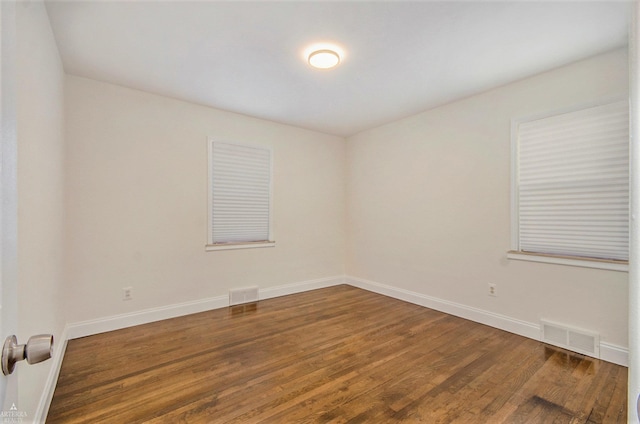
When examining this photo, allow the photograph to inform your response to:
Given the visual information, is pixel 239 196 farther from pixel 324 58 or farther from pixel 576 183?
pixel 576 183

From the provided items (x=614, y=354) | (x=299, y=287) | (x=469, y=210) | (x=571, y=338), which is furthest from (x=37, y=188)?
(x=614, y=354)

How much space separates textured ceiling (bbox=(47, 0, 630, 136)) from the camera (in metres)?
2.07

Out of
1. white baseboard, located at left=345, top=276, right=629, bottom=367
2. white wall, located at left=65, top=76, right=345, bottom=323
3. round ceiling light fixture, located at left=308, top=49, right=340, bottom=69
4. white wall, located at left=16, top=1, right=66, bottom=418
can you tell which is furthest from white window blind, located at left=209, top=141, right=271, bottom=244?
white baseboard, located at left=345, top=276, right=629, bottom=367

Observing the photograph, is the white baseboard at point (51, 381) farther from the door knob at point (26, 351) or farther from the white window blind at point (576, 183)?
the white window blind at point (576, 183)

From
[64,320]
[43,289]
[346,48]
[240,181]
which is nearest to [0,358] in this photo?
[43,289]

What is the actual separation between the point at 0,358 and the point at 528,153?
3.86 metres

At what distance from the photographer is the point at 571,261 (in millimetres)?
2756

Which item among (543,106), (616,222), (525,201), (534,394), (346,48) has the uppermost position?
(346,48)

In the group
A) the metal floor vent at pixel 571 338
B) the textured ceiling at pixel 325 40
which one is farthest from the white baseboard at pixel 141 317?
the metal floor vent at pixel 571 338

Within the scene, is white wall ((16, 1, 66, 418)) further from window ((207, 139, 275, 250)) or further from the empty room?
window ((207, 139, 275, 250))

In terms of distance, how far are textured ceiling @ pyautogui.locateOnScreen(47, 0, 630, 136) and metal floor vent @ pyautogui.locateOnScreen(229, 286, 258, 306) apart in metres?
2.54

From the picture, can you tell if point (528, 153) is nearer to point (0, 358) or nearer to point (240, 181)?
point (240, 181)

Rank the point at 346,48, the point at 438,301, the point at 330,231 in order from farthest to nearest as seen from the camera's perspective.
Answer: the point at 330,231, the point at 438,301, the point at 346,48

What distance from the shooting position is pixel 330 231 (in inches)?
205
